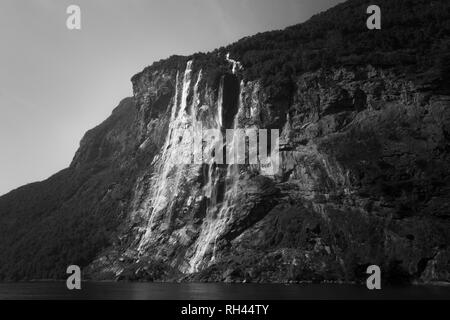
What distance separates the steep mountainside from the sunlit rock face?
25cm

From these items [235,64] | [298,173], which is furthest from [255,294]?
[235,64]

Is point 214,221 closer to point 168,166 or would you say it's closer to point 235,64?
point 168,166

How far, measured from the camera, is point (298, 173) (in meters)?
121

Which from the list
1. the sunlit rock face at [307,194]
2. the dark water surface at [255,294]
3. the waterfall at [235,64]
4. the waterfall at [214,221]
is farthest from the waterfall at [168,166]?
the dark water surface at [255,294]

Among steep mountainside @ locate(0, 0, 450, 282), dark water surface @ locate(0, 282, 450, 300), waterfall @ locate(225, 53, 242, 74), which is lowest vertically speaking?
dark water surface @ locate(0, 282, 450, 300)

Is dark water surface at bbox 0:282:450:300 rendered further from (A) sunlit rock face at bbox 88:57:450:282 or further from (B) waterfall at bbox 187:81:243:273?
(B) waterfall at bbox 187:81:243:273

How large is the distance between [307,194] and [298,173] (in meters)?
5.34

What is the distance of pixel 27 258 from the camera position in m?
165

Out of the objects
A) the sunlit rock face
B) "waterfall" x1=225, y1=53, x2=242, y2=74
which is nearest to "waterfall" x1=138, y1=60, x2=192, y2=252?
the sunlit rock face

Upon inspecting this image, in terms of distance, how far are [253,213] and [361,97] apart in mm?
31498

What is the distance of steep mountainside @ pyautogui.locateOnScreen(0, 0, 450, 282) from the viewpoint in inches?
4198

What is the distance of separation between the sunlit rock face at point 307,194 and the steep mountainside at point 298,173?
0.82ft
